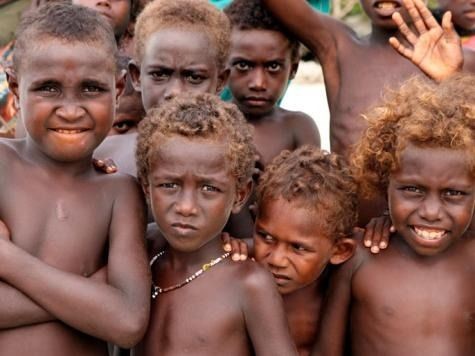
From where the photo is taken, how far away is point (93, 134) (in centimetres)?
290

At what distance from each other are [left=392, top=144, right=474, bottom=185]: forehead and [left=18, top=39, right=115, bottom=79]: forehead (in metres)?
0.97

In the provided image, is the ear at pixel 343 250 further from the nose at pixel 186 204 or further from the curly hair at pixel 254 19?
the curly hair at pixel 254 19

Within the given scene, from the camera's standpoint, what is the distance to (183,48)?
353cm

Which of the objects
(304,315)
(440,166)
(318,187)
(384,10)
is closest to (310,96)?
(384,10)

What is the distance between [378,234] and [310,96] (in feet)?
23.1

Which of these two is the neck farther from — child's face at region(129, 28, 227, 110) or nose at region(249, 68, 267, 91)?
nose at region(249, 68, 267, 91)

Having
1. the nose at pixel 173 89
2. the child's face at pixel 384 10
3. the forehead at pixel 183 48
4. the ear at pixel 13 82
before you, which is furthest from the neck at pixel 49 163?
the child's face at pixel 384 10

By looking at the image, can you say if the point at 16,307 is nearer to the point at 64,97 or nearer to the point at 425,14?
the point at 64,97

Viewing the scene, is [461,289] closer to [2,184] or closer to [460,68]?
[460,68]

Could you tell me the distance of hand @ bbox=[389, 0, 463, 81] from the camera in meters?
3.44

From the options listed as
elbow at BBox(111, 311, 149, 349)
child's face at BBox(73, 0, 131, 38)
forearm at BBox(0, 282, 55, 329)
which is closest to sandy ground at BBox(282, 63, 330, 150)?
child's face at BBox(73, 0, 131, 38)

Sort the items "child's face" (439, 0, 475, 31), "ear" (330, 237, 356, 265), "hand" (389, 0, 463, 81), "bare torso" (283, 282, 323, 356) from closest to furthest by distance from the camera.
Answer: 1. "ear" (330, 237, 356, 265)
2. "bare torso" (283, 282, 323, 356)
3. "hand" (389, 0, 463, 81)
4. "child's face" (439, 0, 475, 31)

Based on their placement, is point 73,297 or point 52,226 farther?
point 52,226

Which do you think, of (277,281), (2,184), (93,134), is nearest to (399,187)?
(277,281)
